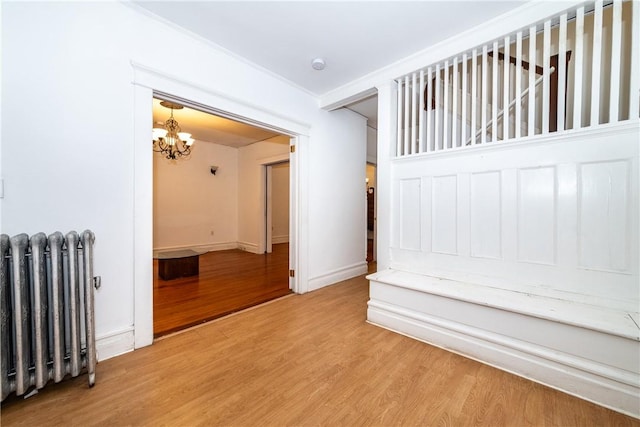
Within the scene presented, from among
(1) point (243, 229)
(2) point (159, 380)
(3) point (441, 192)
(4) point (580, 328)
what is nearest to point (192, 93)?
(2) point (159, 380)

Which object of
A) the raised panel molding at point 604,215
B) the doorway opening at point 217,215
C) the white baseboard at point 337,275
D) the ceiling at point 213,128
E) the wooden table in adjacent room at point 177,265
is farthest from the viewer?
the ceiling at point 213,128

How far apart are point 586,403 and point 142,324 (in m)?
2.89

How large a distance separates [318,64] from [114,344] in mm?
2961

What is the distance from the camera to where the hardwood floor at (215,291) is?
8.02ft

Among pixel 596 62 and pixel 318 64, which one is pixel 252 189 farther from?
pixel 596 62

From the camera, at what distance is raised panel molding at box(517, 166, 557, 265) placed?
186 cm

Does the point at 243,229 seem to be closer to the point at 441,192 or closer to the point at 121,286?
the point at 121,286

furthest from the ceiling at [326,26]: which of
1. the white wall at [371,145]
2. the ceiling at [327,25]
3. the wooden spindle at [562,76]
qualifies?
the white wall at [371,145]

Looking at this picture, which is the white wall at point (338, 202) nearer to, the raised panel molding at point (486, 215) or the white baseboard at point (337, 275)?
the white baseboard at point (337, 275)

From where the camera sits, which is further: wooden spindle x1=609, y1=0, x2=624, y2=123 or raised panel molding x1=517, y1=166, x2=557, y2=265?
raised panel molding x1=517, y1=166, x2=557, y2=265

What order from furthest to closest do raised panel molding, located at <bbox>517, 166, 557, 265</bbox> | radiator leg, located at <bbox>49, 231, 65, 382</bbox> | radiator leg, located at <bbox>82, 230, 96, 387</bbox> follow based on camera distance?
raised panel molding, located at <bbox>517, 166, 557, 265</bbox> → radiator leg, located at <bbox>82, 230, 96, 387</bbox> → radiator leg, located at <bbox>49, 231, 65, 382</bbox>

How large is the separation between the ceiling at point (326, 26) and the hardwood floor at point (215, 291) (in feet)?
8.42

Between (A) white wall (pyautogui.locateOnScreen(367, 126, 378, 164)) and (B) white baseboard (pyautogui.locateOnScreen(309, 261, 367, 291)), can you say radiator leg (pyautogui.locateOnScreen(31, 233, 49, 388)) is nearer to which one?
(B) white baseboard (pyautogui.locateOnScreen(309, 261, 367, 291))

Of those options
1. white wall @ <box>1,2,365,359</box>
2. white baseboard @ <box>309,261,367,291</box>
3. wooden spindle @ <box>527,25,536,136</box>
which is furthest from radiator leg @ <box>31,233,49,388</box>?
wooden spindle @ <box>527,25,536,136</box>
